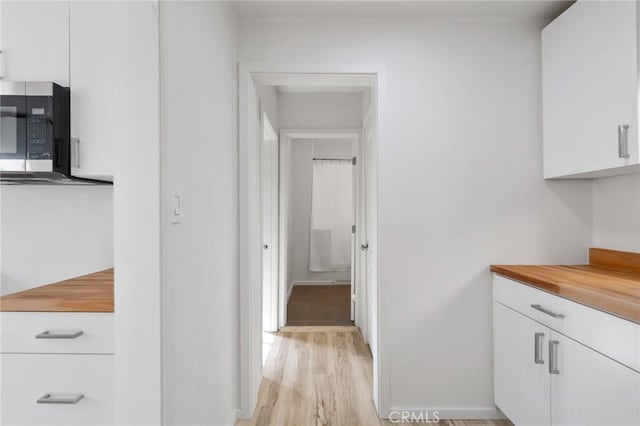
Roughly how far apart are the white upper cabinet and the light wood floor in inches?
62.5

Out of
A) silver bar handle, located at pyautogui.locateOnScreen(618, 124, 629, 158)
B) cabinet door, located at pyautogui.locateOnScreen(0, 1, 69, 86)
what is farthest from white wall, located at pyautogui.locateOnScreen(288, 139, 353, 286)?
cabinet door, located at pyautogui.locateOnScreen(0, 1, 69, 86)

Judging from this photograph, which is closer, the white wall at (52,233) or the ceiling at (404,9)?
the white wall at (52,233)

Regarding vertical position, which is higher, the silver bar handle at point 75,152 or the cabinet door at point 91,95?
the cabinet door at point 91,95

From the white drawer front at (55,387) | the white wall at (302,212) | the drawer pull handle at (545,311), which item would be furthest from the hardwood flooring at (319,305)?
the white drawer front at (55,387)

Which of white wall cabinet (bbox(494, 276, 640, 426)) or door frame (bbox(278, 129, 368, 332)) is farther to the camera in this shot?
door frame (bbox(278, 129, 368, 332))

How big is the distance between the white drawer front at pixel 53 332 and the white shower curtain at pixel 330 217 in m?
4.84

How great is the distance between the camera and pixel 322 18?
2.31m

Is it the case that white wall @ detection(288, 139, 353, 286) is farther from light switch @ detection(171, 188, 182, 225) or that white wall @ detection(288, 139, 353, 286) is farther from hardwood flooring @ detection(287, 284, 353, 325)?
light switch @ detection(171, 188, 182, 225)

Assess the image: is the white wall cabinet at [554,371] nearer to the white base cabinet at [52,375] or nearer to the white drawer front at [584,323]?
the white drawer front at [584,323]

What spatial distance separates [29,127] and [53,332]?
0.78 metres

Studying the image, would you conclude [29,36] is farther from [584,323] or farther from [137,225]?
[584,323]

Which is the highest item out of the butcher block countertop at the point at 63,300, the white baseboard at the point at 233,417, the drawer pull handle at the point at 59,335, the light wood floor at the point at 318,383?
the butcher block countertop at the point at 63,300

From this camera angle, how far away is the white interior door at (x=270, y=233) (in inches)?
149

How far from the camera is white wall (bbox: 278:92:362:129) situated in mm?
3982
